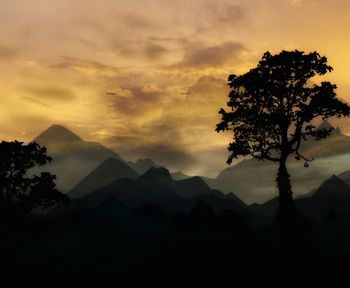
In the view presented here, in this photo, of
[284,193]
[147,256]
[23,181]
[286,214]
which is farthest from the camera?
[23,181]

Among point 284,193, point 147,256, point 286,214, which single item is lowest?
point 147,256

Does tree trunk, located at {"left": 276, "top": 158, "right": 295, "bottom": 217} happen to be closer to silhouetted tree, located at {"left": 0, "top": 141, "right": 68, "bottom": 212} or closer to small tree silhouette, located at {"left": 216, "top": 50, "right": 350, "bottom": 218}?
small tree silhouette, located at {"left": 216, "top": 50, "right": 350, "bottom": 218}

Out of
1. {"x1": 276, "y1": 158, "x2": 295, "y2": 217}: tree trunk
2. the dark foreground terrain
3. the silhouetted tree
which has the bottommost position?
the dark foreground terrain

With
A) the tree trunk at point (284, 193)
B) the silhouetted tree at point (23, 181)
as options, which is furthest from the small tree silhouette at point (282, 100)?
the silhouetted tree at point (23, 181)

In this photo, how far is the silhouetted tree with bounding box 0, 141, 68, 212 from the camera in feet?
212

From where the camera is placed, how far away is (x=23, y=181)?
214 ft

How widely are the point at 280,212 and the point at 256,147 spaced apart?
20.8 feet

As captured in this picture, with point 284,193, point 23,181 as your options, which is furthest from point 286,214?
point 23,181

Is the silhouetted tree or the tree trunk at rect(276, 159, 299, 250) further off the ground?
the silhouetted tree

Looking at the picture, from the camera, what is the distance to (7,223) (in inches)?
1914

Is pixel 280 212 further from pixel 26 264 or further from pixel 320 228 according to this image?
pixel 26 264

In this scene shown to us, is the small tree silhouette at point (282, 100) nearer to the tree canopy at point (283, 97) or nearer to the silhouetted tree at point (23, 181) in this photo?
the tree canopy at point (283, 97)

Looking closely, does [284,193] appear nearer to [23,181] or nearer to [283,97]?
[283,97]

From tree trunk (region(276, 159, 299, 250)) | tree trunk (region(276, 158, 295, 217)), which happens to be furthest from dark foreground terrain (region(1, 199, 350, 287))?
tree trunk (region(276, 158, 295, 217))
